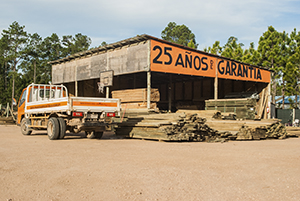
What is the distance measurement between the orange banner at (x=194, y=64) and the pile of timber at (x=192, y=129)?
20.8 ft

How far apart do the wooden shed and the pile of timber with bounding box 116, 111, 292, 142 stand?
17.5ft

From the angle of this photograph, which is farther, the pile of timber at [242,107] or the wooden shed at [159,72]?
the pile of timber at [242,107]

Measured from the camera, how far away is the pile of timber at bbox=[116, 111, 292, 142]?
12.5m

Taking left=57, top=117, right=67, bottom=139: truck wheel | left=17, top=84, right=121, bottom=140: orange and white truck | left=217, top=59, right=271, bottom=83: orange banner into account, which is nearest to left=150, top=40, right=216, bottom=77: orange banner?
left=217, top=59, right=271, bottom=83: orange banner

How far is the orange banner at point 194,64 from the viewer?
2031cm

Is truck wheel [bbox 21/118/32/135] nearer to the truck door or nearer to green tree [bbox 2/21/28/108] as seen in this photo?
the truck door

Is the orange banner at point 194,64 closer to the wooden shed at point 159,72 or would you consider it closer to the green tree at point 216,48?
the wooden shed at point 159,72

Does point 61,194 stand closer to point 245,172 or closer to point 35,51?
point 245,172

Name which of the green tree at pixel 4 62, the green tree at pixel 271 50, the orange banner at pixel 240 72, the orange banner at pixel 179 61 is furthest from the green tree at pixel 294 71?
the green tree at pixel 4 62

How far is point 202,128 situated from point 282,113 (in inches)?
888

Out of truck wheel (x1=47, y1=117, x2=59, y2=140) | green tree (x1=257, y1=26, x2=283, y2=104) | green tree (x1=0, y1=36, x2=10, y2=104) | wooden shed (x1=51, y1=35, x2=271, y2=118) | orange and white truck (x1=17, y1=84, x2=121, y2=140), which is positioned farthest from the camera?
green tree (x1=0, y1=36, x2=10, y2=104)

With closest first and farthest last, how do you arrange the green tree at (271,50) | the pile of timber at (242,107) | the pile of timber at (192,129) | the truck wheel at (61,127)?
the pile of timber at (192,129) → the truck wheel at (61,127) → the pile of timber at (242,107) → the green tree at (271,50)

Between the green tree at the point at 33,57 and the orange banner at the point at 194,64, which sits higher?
the green tree at the point at 33,57

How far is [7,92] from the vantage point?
54062 millimetres
